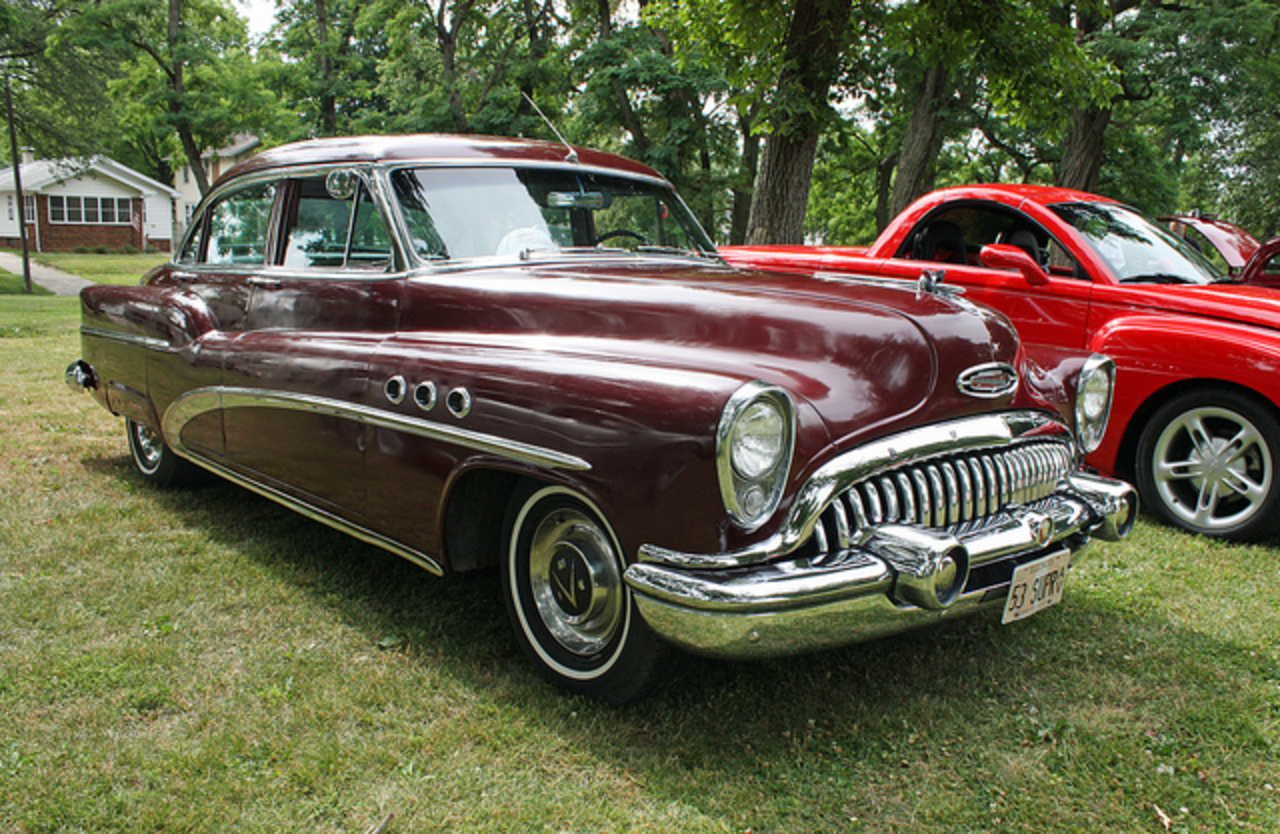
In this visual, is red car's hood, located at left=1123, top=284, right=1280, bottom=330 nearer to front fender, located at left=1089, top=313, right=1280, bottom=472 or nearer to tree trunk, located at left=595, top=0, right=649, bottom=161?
front fender, located at left=1089, top=313, right=1280, bottom=472

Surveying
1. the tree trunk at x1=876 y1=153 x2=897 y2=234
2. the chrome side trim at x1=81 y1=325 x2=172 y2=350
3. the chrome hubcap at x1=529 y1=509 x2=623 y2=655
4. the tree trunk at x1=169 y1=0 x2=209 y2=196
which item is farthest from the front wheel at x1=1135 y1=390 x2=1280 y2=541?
the tree trunk at x1=169 y1=0 x2=209 y2=196

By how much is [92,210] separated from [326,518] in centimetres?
4782

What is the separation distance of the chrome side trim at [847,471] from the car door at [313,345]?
4.89 ft

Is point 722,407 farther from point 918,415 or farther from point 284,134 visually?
point 284,134

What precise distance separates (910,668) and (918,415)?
97 centimetres

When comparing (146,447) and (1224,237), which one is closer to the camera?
(146,447)

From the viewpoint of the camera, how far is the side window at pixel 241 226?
455 centimetres

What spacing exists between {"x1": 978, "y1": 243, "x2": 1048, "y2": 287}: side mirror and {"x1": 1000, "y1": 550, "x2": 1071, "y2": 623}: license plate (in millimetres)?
2854

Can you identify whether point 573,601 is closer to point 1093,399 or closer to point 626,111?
point 1093,399

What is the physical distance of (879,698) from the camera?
3.14 meters

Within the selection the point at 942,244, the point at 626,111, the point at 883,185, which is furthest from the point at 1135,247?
the point at 883,185

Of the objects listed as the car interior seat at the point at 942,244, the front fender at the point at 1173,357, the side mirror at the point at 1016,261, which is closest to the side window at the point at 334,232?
the side mirror at the point at 1016,261

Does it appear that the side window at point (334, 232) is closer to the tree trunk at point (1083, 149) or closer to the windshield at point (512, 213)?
the windshield at point (512, 213)

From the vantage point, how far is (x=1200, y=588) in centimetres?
416
